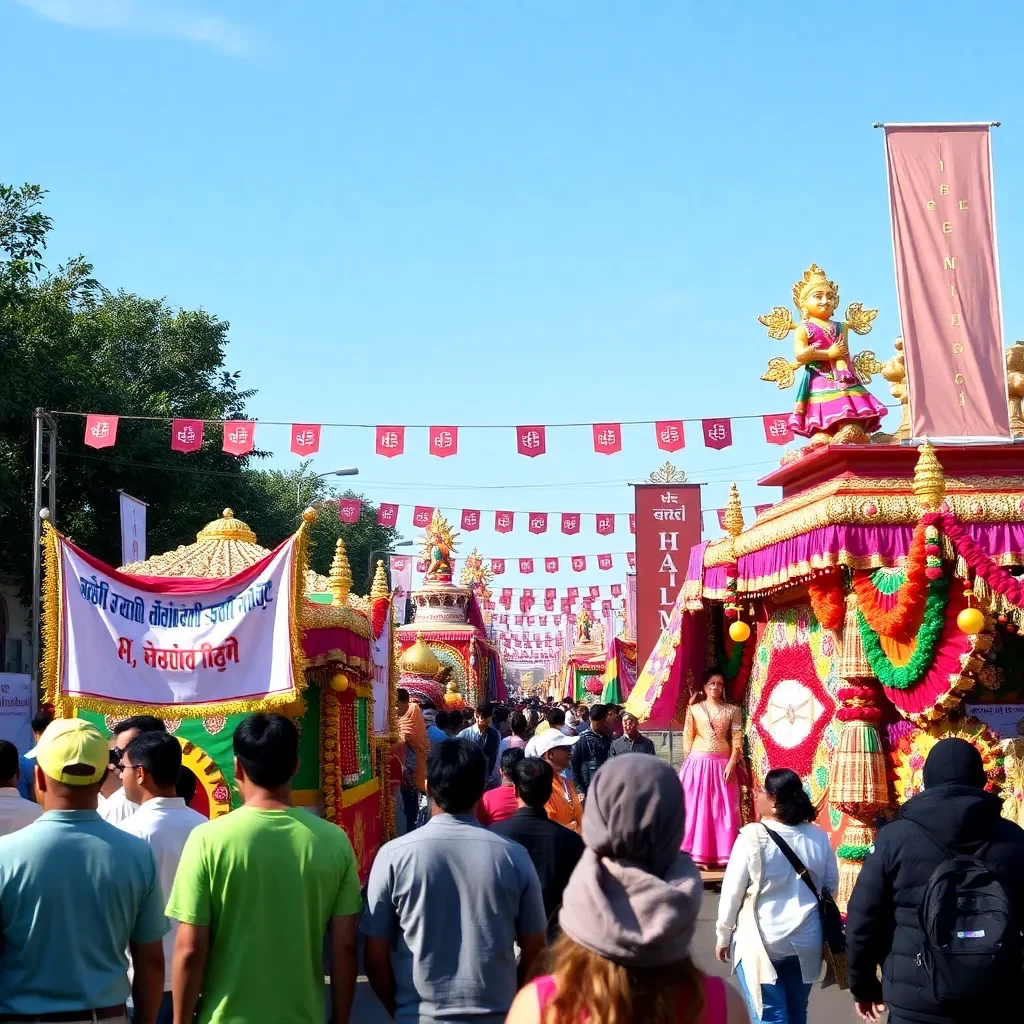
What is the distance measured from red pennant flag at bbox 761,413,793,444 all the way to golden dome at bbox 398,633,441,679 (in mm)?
12513

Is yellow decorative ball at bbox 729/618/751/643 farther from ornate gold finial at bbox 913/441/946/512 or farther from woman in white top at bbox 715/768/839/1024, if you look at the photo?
woman in white top at bbox 715/768/839/1024

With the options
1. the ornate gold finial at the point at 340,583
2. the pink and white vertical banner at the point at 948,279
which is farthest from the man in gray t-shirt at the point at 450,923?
the ornate gold finial at the point at 340,583

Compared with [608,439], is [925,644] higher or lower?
lower

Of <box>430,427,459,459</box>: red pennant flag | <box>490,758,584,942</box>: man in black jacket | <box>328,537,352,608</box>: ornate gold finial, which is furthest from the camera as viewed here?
<box>430,427,459,459</box>: red pennant flag

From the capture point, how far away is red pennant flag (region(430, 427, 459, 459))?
2005cm

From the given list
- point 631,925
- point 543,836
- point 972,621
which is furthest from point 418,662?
point 631,925

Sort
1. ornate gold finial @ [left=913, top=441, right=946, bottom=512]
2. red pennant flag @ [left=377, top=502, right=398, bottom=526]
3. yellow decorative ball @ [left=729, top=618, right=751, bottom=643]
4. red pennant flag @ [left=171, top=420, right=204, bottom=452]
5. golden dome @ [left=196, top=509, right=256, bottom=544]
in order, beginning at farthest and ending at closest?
red pennant flag @ [left=377, top=502, right=398, bottom=526] < red pennant flag @ [left=171, top=420, right=204, bottom=452] < yellow decorative ball @ [left=729, top=618, right=751, bottom=643] < golden dome @ [left=196, top=509, right=256, bottom=544] < ornate gold finial @ [left=913, top=441, right=946, bottom=512]

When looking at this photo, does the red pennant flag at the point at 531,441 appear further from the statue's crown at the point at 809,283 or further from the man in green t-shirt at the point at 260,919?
the man in green t-shirt at the point at 260,919

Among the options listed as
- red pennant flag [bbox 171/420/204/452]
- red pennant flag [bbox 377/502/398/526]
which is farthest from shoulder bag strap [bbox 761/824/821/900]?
red pennant flag [bbox 377/502/398/526]

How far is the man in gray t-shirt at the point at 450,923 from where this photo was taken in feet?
13.8

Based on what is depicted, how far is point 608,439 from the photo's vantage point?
66.5 ft

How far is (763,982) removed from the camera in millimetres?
5887

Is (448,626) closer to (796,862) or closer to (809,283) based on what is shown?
(809,283)

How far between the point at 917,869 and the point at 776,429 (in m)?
15.3
